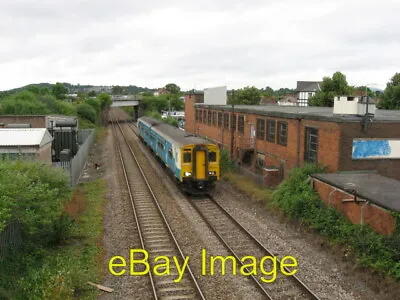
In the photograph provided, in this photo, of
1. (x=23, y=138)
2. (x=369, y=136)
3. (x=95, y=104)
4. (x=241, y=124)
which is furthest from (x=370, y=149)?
(x=95, y=104)

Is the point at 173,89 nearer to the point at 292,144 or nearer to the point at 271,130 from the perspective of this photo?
the point at 271,130

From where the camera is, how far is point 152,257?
13055mm

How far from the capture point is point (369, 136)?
18.5 metres

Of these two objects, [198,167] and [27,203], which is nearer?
[27,203]

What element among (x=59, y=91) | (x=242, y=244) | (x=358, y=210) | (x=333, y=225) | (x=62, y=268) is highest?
(x=59, y=91)

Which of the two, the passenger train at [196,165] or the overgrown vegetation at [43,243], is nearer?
the overgrown vegetation at [43,243]

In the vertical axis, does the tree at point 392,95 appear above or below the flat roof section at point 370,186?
above

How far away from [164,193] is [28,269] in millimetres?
11048

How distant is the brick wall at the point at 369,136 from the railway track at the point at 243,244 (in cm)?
589

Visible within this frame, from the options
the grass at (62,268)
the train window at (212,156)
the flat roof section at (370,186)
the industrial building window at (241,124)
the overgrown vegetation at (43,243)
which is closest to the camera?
the grass at (62,268)

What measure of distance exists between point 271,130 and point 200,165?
630cm

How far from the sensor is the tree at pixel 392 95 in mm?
41000

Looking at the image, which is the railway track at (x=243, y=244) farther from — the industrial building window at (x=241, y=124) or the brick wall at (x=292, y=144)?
the industrial building window at (x=241, y=124)

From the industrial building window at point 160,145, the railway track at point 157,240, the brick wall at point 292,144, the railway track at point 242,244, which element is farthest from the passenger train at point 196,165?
the industrial building window at point 160,145
